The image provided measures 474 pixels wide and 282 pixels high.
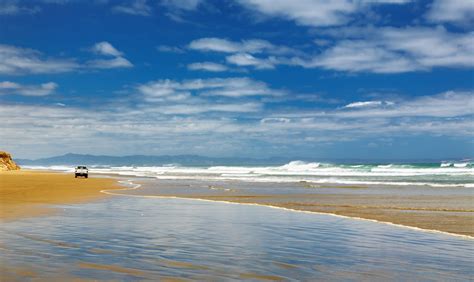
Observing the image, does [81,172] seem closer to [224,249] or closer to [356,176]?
[356,176]

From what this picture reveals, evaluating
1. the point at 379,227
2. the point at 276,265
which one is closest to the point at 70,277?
the point at 276,265

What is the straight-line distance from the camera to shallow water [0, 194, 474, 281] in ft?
29.4

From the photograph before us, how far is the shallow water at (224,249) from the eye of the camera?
8.95 metres

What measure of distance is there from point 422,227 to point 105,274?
11.8 metres

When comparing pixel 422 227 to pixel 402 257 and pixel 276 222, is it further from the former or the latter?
pixel 402 257

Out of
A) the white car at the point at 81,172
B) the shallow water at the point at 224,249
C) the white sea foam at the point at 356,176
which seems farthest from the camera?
the white car at the point at 81,172

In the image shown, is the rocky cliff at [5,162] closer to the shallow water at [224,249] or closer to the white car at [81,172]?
the white car at [81,172]

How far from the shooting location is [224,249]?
11383 mm

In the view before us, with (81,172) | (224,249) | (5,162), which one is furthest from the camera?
(5,162)

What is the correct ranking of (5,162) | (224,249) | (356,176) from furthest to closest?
(5,162) < (356,176) < (224,249)

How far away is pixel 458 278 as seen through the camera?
909cm

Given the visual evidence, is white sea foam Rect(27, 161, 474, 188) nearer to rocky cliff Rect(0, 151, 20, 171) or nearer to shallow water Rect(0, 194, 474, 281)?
rocky cliff Rect(0, 151, 20, 171)

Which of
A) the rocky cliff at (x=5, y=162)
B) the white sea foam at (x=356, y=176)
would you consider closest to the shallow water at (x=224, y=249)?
the white sea foam at (x=356, y=176)

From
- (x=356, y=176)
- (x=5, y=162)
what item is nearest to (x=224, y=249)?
(x=356, y=176)
